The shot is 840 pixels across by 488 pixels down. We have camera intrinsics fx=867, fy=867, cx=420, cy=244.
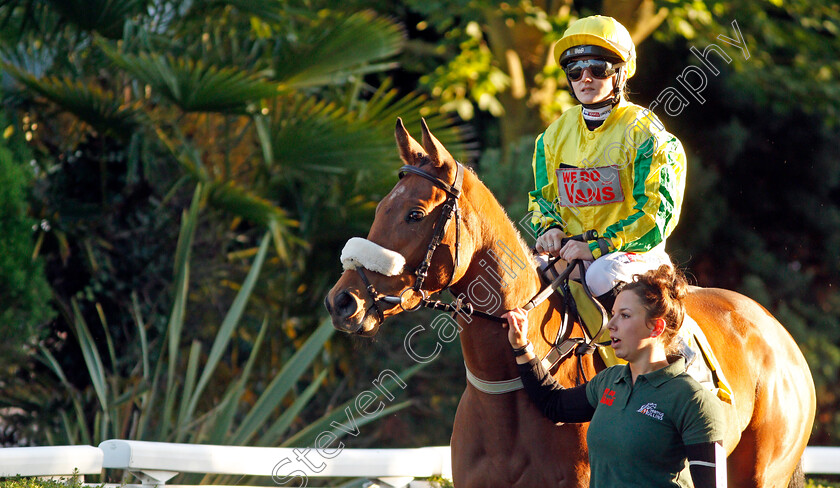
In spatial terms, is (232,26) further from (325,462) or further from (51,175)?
(325,462)

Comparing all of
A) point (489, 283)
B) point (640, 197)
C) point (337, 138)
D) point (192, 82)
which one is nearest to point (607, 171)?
point (640, 197)

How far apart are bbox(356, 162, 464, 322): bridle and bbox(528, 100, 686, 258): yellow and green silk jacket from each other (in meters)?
0.54

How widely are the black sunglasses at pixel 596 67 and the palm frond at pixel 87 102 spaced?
3.86m

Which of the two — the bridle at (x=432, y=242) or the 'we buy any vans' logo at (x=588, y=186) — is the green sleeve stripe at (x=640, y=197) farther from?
the bridle at (x=432, y=242)

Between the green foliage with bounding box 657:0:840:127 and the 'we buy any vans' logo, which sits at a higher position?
the 'we buy any vans' logo

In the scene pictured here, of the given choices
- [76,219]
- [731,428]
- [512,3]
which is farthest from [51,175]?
[731,428]

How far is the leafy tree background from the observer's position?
20.0ft

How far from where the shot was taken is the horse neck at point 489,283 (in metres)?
2.83

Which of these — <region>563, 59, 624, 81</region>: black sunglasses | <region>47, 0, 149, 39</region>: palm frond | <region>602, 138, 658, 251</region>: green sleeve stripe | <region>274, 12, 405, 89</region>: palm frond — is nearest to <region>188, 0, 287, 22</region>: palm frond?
<region>274, 12, 405, 89</region>: palm frond

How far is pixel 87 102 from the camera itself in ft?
19.2

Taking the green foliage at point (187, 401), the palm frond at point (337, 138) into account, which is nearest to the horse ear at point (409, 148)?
the green foliage at point (187, 401)

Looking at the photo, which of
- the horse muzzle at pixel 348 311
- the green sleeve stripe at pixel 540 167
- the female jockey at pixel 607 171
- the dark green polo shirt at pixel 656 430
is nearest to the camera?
the dark green polo shirt at pixel 656 430

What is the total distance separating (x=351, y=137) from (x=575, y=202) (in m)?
3.15

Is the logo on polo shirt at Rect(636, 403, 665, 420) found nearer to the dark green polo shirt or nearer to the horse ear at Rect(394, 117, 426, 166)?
the dark green polo shirt
